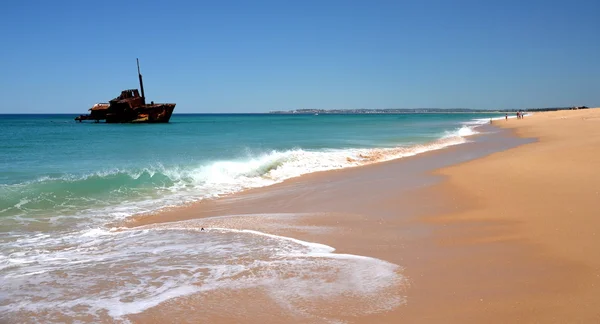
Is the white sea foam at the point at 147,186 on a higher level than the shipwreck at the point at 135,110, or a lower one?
lower

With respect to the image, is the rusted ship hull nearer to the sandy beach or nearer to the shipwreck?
the shipwreck

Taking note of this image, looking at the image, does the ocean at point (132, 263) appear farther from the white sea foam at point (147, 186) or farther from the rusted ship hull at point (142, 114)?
the rusted ship hull at point (142, 114)

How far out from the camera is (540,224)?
5.94 m

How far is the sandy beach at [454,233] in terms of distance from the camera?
3613 mm

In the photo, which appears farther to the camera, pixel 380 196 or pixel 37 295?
Answer: pixel 380 196

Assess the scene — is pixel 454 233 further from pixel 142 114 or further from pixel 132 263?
pixel 142 114

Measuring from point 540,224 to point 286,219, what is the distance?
3.75 meters

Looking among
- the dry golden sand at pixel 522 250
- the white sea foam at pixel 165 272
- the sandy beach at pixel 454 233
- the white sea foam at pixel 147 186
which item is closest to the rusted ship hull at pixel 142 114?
the white sea foam at pixel 147 186

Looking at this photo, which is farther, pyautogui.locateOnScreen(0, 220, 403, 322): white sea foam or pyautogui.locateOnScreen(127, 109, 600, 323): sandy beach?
pyautogui.locateOnScreen(0, 220, 403, 322): white sea foam

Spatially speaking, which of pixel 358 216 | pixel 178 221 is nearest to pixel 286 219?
pixel 358 216

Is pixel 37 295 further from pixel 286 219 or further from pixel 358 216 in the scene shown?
pixel 358 216

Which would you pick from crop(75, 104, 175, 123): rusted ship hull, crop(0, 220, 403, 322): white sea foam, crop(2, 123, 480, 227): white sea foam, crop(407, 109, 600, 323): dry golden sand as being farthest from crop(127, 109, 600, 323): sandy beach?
crop(75, 104, 175, 123): rusted ship hull

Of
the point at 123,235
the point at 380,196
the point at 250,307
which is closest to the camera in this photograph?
the point at 250,307

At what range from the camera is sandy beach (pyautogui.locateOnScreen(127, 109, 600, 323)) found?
361 cm
